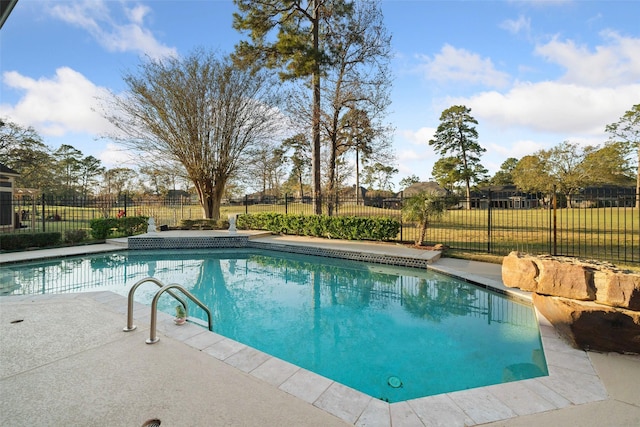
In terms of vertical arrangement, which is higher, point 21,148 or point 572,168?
point 21,148

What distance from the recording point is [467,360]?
3459 millimetres

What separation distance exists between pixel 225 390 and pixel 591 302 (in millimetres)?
3819

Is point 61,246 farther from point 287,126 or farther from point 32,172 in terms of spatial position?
point 32,172

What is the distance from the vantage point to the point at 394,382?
302 cm

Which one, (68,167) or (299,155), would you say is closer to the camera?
(299,155)

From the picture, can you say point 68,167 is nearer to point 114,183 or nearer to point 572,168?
point 114,183

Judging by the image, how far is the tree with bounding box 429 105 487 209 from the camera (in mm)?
31203

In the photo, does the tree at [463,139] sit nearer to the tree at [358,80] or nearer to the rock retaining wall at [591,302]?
the tree at [358,80]

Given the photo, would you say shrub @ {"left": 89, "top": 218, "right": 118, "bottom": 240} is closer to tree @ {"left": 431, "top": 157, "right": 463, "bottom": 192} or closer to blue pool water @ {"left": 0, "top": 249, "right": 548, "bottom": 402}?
blue pool water @ {"left": 0, "top": 249, "right": 548, "bottom": 402}

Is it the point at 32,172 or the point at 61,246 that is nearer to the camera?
the point at 61,246

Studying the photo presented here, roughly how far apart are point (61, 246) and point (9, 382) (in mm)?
9964

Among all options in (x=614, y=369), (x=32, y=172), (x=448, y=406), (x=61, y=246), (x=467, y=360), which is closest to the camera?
(x=448, y=406)

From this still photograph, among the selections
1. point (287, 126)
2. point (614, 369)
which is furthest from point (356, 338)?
point (287, 126)

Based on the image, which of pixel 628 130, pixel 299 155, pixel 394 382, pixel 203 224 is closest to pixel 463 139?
pixel 628 130
